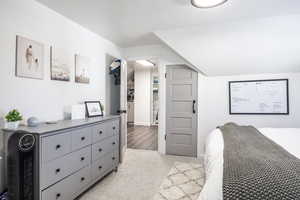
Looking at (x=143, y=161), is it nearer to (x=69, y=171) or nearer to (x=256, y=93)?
(x=69, y=171)

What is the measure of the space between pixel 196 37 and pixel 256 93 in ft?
4.98

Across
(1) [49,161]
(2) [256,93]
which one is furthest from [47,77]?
(2) [256,93]

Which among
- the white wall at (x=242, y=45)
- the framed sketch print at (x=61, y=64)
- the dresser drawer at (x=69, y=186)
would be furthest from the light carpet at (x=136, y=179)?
the white wall at (x=242, y=45)

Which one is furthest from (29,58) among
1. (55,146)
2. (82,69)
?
(55,146)

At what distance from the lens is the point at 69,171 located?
6.07 feet

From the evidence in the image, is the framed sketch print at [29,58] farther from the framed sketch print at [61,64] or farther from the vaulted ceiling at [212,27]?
the vaulted ceiling at [212,27]

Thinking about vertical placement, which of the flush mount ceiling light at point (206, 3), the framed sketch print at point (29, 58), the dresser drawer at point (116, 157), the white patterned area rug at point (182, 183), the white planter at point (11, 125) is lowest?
the white patterned area rug at point (182, 183)

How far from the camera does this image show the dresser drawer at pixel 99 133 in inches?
89.4

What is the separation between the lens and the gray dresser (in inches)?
61.8

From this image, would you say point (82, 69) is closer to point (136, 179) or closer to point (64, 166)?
point (64, 166)

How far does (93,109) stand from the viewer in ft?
9.10

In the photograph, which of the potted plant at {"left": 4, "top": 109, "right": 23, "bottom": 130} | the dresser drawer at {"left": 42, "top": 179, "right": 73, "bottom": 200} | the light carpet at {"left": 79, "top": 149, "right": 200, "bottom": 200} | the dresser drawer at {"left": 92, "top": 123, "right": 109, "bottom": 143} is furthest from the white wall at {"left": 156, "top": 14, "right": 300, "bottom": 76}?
the dresser drawer at {"left": 42, "top": 179, "right": 73, "bottom": 200}

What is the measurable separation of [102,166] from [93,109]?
892 millimetres

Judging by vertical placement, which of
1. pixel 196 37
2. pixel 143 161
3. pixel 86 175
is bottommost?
pixel 143 161
